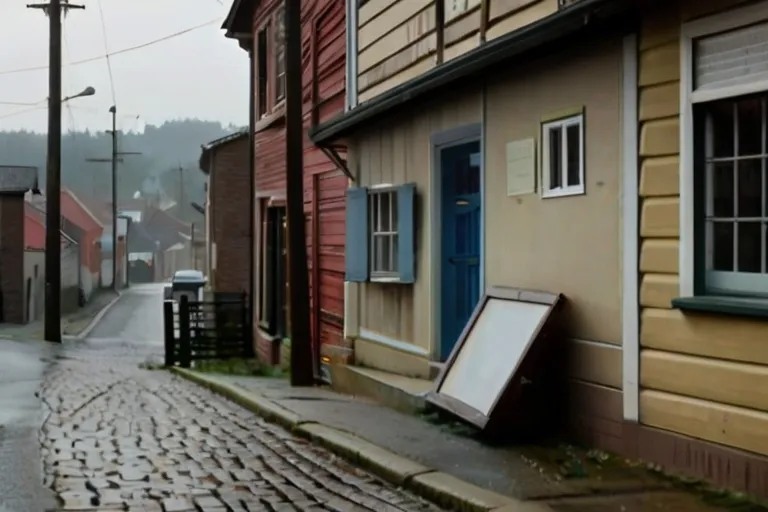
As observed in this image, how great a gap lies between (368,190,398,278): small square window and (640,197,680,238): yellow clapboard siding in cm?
492

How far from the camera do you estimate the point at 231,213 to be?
2998cm

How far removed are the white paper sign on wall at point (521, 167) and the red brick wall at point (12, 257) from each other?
33.8m

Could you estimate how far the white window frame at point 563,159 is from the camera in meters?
7.37

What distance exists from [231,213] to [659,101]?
79.3 feet

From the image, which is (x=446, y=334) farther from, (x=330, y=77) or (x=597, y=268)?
(x=330, y=77)

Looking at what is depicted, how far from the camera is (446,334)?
10156 mm

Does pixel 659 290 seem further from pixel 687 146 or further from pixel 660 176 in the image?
pixel 687 146

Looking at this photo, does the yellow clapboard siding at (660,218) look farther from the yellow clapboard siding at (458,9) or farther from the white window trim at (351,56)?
the white window trim at (351,56)

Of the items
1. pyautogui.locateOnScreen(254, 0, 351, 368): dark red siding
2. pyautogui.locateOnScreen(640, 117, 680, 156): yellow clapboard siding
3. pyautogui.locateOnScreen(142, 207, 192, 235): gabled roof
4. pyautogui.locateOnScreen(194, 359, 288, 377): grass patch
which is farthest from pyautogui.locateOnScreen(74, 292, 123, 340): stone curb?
pyautogui.locateOnScreen(142, 207, 192, 235): gabled roof

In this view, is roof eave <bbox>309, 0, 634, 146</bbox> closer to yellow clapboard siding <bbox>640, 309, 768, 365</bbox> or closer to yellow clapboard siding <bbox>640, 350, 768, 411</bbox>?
yellow clapboard siding <bbox>640, 309, 768, 365</bbox>

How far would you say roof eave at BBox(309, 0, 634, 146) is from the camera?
6.54m

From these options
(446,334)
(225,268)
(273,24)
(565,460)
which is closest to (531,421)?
(565,460)

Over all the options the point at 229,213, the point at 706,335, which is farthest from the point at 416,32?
the point at 229,213

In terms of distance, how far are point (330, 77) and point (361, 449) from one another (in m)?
7.85
